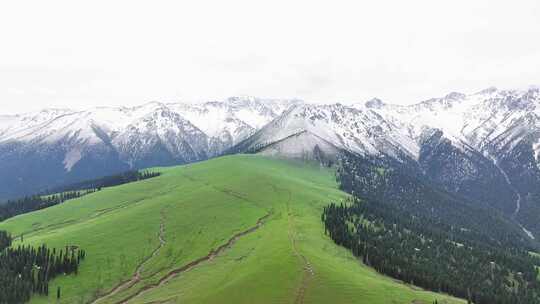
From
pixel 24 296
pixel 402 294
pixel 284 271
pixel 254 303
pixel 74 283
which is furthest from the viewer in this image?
pixel 74 283

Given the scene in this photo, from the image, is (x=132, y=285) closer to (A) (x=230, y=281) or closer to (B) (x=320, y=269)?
(A) (x=230, y=281)

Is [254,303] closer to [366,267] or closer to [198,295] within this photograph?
[198,295]

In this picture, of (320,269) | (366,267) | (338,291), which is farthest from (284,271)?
(366,267)

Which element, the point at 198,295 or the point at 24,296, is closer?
the point at 198,295

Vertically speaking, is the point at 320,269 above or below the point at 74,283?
above

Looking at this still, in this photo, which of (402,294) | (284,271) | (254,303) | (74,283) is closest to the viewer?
(254,303)

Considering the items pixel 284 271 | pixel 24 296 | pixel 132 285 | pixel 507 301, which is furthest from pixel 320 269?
pixel 24 296

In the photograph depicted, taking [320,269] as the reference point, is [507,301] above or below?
below

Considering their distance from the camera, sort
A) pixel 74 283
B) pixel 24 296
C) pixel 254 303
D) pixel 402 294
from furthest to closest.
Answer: pixel 74 283
pixel 24 296
pixel 402 294
pixel 254 303

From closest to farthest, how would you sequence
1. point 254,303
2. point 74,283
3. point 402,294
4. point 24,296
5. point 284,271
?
point 254,303 < point 402,294 < point 284,271 < point 24,296 < point 74,283
